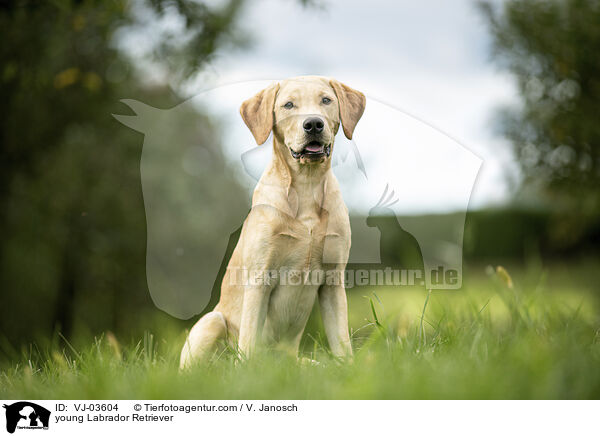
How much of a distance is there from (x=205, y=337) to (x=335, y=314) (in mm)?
672

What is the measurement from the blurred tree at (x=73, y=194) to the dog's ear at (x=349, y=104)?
309 centimetres

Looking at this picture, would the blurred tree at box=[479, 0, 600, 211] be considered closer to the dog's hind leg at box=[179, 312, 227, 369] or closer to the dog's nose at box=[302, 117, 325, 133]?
the dog's nose at box=[302, 117, 325, 133]

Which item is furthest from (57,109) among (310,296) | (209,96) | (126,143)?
(310,296)

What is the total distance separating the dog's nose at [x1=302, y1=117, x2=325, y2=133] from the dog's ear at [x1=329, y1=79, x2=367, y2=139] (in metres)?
0.16

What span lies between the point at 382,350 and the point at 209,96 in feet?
4.69

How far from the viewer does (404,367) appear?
6.35 ft

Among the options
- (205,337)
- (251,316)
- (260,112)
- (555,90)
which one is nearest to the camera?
(260,112)

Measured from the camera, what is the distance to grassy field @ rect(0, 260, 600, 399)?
1.72 metres

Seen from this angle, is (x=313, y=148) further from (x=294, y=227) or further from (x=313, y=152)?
(x=294, y=227)

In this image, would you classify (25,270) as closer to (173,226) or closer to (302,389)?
(173,226)

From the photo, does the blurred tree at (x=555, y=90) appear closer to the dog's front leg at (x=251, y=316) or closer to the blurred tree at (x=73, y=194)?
the blurred tree at (x=73, y=194)

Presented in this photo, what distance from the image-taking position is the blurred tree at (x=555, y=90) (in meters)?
4.78
